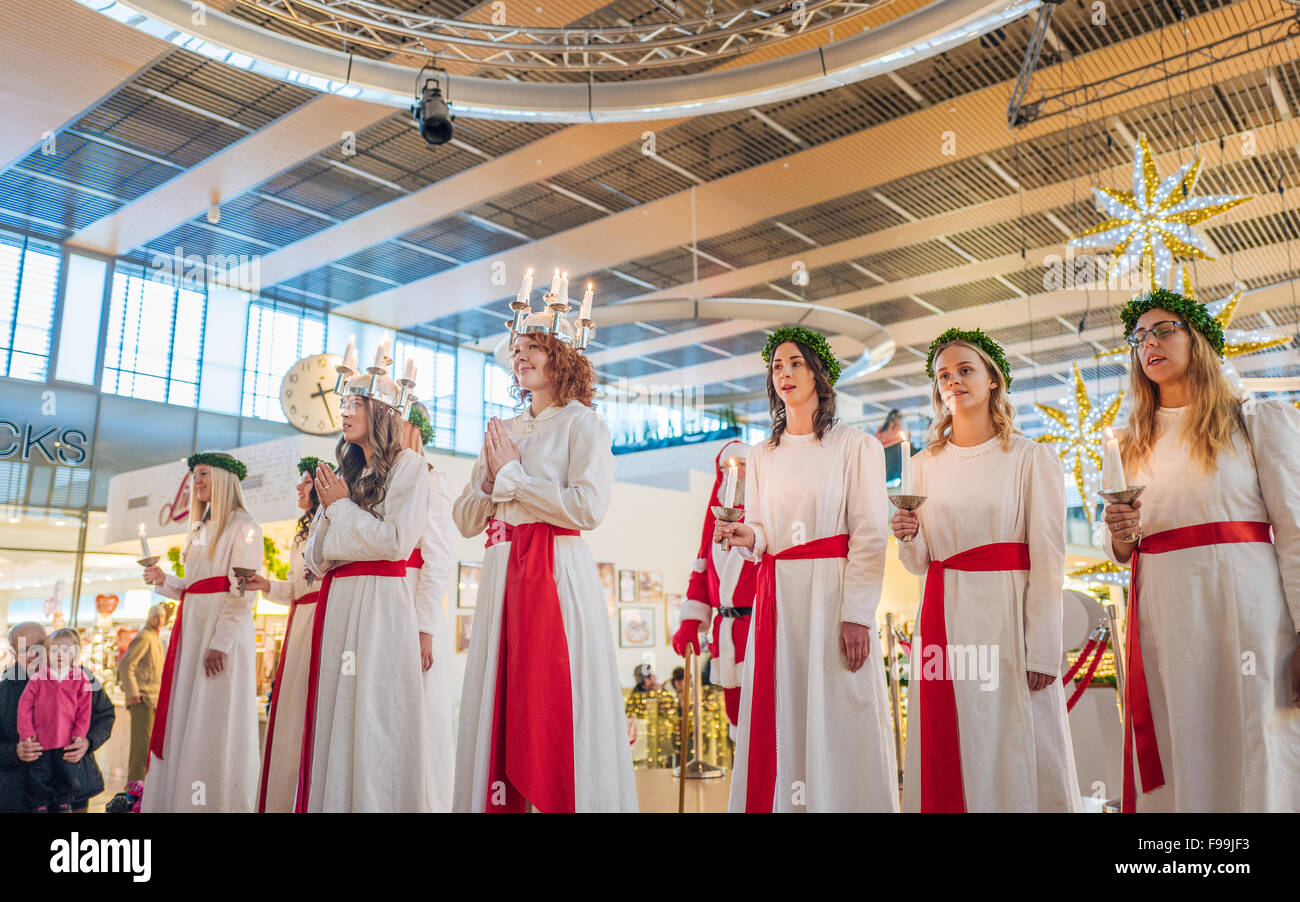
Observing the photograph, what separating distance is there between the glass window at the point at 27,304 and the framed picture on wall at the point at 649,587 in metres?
7.74

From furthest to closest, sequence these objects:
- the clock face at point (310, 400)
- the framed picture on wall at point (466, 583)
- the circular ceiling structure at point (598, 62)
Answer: the clock face at point (310, 400), the framed picture on wall at point (466, 583), the circular ceiling structure at point (598, 62)

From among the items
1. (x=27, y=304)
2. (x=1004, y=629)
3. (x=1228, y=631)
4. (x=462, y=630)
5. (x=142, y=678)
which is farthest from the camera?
(x=27, y=304)

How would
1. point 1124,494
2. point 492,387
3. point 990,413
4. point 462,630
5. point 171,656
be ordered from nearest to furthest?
point 1124,494 → point 990,413 → point 171,656 → point 462,630 → point 492,387

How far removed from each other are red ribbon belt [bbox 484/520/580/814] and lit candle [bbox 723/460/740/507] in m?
0.63

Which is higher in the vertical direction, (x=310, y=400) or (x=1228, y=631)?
(x=310, y=400)

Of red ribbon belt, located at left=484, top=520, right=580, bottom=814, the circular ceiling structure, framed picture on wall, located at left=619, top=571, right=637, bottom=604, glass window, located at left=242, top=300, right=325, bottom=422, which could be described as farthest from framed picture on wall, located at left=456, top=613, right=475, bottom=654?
red ribbon belt, located at left=484, top=520, right=580, bottom=814

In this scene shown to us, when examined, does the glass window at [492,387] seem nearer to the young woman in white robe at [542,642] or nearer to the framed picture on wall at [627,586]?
the framed picture on wall at [627,586]

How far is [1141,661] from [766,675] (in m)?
1.05

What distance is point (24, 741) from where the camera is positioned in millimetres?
4910

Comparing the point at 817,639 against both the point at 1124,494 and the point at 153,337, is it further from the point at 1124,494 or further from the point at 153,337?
the point at 153,337

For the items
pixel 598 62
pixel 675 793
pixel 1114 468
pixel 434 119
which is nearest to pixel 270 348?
pixel 598 62

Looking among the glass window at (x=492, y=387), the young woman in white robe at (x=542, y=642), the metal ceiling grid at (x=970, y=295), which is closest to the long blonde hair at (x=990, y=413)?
the young woman in white robe at (x=542, y=642)

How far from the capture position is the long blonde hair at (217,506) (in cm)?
481

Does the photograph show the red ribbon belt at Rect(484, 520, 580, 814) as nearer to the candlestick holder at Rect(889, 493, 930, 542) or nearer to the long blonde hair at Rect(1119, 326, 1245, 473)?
the candlestick holder at Rect(889, 493, 930, 542)
